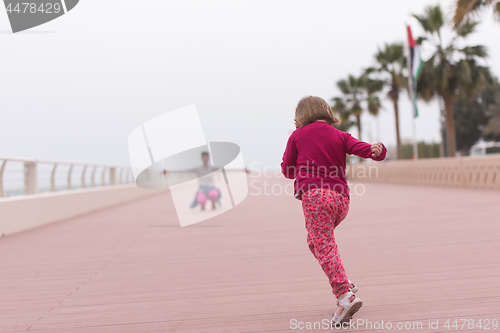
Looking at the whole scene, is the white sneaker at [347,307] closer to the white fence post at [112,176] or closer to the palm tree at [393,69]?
the white fence post at [112,176]

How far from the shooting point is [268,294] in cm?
403

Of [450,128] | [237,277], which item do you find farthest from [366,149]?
[450,128]

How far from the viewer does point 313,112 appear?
10.8 ft

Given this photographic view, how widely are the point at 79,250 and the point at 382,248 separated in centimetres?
419

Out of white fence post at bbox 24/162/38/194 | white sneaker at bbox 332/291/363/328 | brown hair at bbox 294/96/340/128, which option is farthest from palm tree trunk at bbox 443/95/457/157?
white sneaker at bbox 332/291/363/328

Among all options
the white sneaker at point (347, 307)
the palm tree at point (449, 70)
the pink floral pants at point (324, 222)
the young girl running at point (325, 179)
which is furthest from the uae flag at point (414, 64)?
the white sneaker at point (347, 307)

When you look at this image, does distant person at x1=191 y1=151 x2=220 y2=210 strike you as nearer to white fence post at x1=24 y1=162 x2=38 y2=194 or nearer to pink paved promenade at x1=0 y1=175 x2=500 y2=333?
pink paved promenade at x1=0 y1=175 x2=500 y2=333

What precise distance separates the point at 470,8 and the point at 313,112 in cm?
1932

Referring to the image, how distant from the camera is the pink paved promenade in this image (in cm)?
341

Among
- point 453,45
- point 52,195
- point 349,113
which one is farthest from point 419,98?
point 52,195

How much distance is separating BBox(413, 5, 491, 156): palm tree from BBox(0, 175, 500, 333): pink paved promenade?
73.7ft

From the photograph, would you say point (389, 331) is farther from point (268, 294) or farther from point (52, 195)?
point (52, 195)

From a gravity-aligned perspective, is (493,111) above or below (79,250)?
below

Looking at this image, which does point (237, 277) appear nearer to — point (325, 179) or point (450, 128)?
point (325, 179)
